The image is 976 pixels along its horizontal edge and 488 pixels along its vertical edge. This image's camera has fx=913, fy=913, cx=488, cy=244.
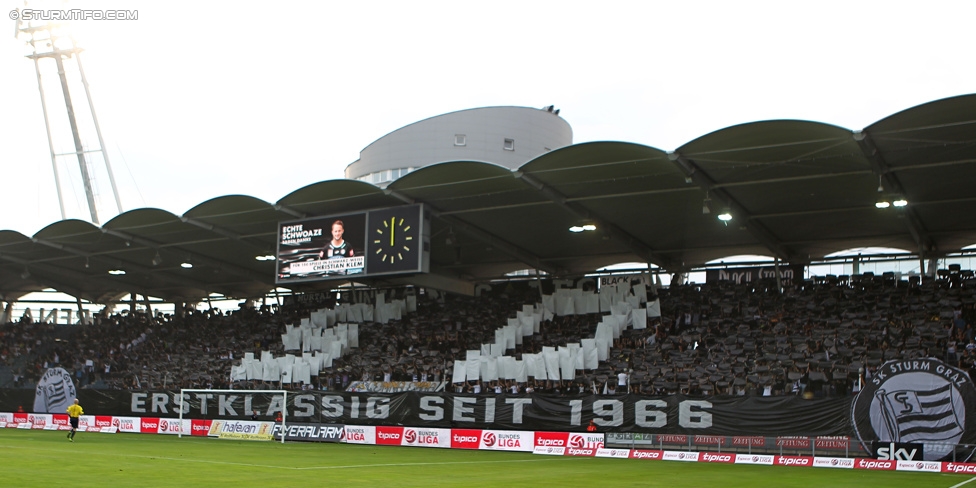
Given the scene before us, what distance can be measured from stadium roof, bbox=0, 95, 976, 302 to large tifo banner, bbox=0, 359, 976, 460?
703cm

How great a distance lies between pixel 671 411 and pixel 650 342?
31.8 feet

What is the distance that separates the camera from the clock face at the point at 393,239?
3388cm

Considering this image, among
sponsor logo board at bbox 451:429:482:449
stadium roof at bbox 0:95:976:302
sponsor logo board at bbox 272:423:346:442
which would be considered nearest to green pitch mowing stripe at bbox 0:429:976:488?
sponsor logo board at bbox 451:429:482:449

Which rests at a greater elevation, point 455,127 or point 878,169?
point 455,127

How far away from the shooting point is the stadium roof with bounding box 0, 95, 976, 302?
26891 millimetres

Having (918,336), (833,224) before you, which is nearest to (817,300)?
(833,224)

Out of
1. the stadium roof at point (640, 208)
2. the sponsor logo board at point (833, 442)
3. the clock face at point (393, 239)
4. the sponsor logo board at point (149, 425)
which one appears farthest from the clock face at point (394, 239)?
the sponsor logo board at point (833, 442)

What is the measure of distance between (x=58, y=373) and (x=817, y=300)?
3466 centimetres

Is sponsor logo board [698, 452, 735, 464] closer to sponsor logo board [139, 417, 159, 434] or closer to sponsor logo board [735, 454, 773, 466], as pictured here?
sponsor logo board [735, 454, 773, 466]

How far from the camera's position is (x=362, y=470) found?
19.2m

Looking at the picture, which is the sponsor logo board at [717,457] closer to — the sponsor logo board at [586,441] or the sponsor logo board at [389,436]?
the sponsor logo board at [586,441]

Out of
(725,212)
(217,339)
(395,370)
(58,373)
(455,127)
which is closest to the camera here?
(725,212)

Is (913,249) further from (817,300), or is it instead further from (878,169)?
(878,169)

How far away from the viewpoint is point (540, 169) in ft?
99.5
